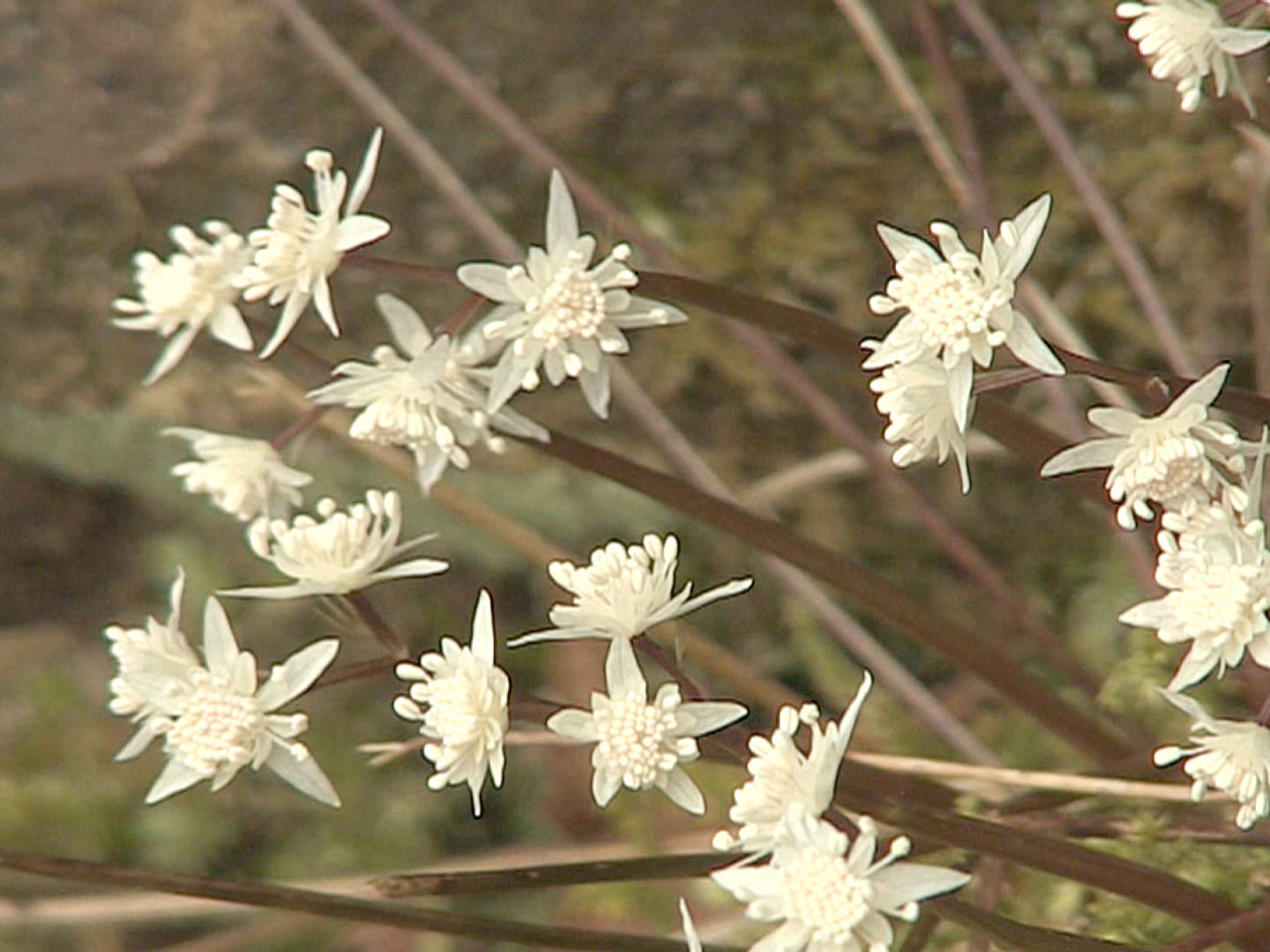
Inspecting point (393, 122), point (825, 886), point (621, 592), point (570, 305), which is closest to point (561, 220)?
point (570, 305)

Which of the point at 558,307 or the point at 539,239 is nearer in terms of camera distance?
the point at 558,307

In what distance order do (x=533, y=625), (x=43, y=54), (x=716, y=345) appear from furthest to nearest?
(x=533, y=625) < (x=716, y=345) < (x=43, y=54)

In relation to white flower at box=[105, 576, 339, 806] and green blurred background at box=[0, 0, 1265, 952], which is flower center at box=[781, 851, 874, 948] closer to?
white flower at box=[105, 576, 339, 806]

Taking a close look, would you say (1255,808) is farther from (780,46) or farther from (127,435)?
(127,435)

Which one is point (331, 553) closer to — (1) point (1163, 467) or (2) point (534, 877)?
(2) point (534, 877)

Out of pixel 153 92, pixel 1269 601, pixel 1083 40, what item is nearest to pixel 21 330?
pixel 153 92

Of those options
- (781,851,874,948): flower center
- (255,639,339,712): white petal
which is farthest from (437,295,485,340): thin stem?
(781,851,874,948): flower center
